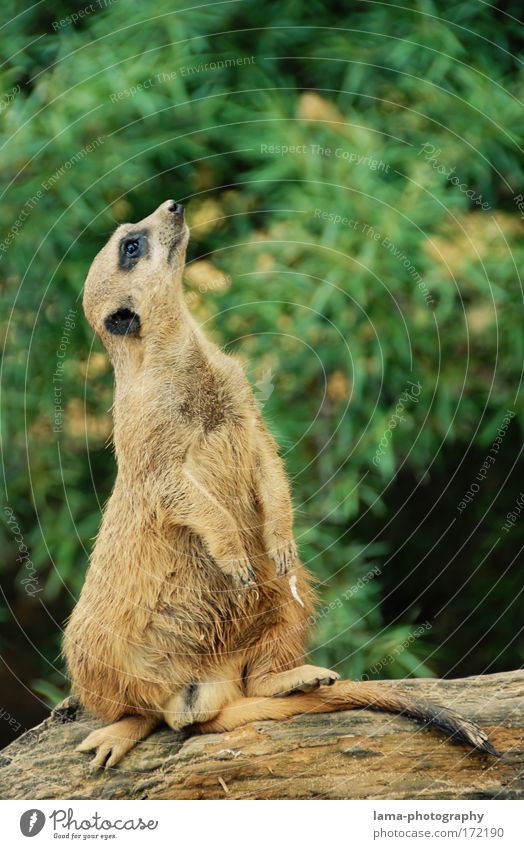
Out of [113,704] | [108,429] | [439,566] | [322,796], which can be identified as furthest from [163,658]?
[439,566]

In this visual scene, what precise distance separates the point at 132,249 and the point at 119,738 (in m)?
1.10

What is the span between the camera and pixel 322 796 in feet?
7.95

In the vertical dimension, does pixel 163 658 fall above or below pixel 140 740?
above

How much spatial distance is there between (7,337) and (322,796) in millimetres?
1646

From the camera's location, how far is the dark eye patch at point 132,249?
221 centimetres

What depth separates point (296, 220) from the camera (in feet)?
11.0

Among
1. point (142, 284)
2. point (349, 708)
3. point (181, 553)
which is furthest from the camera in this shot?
point (349, 708)

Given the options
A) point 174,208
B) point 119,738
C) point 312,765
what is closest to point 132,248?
point 174,208

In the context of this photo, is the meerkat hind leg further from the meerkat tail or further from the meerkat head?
the meerkat head

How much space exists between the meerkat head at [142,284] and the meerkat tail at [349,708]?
0.85m

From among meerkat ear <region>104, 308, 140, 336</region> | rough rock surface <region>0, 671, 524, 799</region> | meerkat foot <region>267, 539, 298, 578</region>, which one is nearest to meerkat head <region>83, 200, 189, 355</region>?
meerkat ear <region>104, 308, 140, 336</region>

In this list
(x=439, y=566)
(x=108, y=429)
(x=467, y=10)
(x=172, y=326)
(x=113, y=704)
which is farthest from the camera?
(x=439, y=566)

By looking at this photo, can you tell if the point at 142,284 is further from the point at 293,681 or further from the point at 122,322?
the point at 293,681
